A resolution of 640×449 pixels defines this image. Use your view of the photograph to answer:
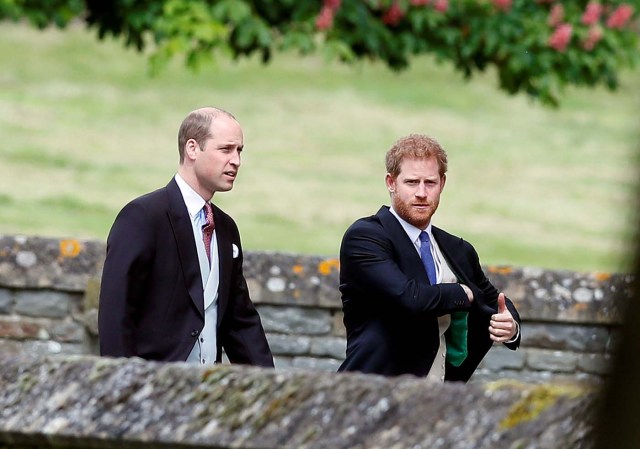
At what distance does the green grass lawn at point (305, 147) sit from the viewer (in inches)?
675

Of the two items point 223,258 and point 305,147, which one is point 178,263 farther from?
point 305,147

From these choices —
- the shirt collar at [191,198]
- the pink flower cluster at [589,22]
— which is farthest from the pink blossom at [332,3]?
the shirt collar at [191,198]

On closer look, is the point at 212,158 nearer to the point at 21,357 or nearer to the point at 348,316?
the point at 348,316

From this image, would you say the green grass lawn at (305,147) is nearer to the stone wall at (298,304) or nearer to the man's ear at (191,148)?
the stone wall at (298,304)

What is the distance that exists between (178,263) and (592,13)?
4.89 metres

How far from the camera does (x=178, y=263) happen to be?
176 inches

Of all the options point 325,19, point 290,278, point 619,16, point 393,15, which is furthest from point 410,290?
point 619,16

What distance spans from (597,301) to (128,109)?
1686cm

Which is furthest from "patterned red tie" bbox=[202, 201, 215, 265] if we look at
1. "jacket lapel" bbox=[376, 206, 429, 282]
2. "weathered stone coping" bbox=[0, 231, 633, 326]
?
"weathered stone coping" bbox=[0, 231, 633, 326]

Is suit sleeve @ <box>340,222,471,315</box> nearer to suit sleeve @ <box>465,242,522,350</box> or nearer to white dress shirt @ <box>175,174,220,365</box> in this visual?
suit sleeve @ <box>465,242,522,350</box>

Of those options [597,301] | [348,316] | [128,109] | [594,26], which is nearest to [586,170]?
[128,109]

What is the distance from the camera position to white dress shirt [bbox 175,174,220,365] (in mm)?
4539

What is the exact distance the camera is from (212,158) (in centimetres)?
446

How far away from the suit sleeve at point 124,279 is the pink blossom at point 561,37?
477 cm
